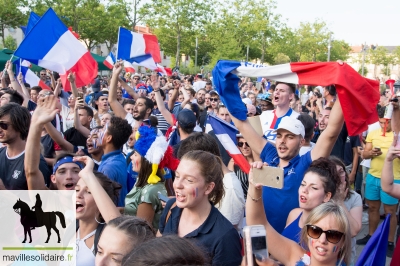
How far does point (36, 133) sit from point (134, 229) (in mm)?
1327

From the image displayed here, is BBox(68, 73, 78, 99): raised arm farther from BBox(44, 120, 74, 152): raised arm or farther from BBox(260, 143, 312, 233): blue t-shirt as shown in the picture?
BBox(260, 143, 312, 233): blue t-shirt

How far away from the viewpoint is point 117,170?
3908mm

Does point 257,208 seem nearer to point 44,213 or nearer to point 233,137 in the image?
point 44,213

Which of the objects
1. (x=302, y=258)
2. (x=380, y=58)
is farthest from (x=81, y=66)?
(x=380, y=58)

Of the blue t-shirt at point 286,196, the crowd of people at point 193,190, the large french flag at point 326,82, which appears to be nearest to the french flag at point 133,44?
the crowd of people at point 193,190

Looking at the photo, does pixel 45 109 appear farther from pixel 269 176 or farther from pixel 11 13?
pixel 11 13

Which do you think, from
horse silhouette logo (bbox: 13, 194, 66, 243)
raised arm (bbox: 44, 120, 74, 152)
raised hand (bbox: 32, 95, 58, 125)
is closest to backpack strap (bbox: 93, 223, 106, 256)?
horse silhouette logo (bbox: 13, 194, 66, 243)

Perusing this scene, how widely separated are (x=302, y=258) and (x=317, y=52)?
48.5 metres

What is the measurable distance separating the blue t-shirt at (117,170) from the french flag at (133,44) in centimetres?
609

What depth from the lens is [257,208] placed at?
8.38 ft

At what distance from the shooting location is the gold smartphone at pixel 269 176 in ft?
7.29

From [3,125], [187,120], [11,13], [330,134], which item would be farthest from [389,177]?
[11,13]

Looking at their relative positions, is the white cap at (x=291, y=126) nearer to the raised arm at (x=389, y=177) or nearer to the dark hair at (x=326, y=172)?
the dark hair at (x=326, y=172)

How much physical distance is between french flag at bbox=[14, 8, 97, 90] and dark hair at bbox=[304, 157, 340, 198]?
500 cm
